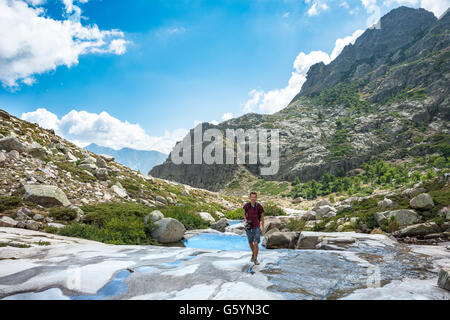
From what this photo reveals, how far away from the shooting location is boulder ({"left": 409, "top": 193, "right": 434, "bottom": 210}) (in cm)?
1093

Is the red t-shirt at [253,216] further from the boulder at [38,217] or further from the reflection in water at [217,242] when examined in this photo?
the boulder at [38,217]

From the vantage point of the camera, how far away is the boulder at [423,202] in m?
10.9

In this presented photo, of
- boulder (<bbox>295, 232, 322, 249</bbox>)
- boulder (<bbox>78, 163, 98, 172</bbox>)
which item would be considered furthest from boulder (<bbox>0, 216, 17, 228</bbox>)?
boulder (<bbox>295, 232, 322, 249</bbox>)

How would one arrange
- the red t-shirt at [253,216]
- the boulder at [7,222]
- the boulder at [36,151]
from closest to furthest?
the red t-shirt at [253,216] → the boulder at [7,222] → the boulder at [36,151]

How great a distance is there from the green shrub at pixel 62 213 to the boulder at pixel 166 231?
397 cm

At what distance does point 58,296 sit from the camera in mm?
4113

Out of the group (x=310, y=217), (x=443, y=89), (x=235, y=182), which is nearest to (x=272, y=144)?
(x=235, y=182)

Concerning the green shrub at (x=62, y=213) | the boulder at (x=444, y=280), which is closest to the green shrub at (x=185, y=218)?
the green shrub at (x=62, y=213)

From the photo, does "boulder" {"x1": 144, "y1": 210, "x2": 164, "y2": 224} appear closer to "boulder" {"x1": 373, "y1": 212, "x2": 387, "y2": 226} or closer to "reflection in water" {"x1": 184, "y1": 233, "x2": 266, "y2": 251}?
"reflection in water" {"x1": 184, "y1": 233, "x2": 266, "y2": 251}

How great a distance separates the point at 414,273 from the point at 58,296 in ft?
25.8

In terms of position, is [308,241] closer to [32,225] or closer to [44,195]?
[32,225]
